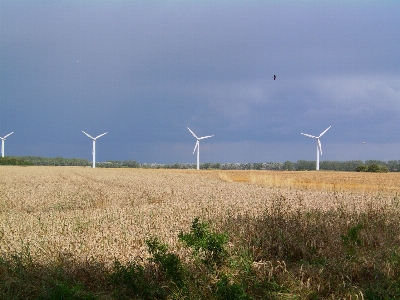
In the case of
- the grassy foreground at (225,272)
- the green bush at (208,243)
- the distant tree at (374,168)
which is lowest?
the grassy foreground at (225,272)

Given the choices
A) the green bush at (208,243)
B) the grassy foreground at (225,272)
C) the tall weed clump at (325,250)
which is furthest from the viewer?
the green bush at (208,243)

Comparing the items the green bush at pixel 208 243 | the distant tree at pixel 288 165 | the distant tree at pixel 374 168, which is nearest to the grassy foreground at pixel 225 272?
the green bush at pixel 208 243

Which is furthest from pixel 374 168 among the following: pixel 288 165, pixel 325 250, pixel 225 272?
pixel 225 272

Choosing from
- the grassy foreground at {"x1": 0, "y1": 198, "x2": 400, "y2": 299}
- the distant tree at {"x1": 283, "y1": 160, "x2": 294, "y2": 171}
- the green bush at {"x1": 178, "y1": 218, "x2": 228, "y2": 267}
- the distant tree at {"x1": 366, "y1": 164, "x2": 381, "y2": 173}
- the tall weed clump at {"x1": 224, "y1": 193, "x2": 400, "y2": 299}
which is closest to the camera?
the grassy foreground at {"x1": 0, "y1": 198, "x2": 400, "y2": 299}

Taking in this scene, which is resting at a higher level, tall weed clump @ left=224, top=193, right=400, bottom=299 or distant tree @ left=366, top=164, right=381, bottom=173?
distant tree @ left=366, top=164, right=381, bottom=173

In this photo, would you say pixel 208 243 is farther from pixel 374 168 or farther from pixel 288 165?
pixel 288 165

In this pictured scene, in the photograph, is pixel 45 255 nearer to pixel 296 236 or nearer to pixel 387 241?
pixel 296 236

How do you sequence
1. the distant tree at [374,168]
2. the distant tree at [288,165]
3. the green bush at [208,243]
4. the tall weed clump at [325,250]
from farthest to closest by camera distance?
the distant tree at [288,165], the distant tree at [374,168], the green bush at [208,243], the tall weed clump at [325,250]

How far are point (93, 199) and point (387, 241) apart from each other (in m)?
13.3

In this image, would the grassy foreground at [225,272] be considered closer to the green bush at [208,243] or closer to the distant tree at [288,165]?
the green bush at [208,243]

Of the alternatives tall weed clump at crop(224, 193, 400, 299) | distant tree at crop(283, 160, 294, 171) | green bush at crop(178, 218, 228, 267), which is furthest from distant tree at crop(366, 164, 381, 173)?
green bush at crop(178, 218, 228, 267)

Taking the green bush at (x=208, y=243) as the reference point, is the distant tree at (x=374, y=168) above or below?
above

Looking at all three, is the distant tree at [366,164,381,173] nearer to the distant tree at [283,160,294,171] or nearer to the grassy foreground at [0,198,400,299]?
the distant tree at [283,160,294,171]

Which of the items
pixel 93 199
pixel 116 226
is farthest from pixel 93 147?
pixel 116 226
